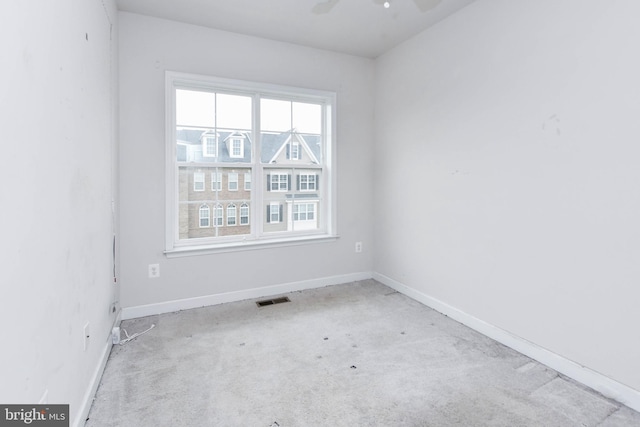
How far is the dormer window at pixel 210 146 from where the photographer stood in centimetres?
324

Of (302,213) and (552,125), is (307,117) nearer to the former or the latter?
(302,213)

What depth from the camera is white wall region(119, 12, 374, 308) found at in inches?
114

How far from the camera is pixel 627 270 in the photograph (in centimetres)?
183

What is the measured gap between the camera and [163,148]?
3004 millimetres

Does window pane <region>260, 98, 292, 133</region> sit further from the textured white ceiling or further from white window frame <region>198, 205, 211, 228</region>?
white window frame <region>198, 205, 211, 228</region>

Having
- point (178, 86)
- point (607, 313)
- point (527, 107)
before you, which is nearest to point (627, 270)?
point (607, 313)

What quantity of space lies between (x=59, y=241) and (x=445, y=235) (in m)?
A: 2.78

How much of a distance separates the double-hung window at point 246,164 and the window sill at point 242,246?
0.01m

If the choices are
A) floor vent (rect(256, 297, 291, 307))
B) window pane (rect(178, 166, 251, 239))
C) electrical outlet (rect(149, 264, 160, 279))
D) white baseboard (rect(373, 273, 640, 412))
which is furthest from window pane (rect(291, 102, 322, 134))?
white baseboard (rect(373, 273, 640, 412))

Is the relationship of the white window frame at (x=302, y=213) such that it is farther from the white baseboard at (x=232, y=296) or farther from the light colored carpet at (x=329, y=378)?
the light colored carpet at (x=329, y=378)

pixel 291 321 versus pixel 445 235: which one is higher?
pixel 445 235

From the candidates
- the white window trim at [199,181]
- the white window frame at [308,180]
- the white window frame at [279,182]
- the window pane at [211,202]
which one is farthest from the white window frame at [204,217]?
the white window frame at [308,180]

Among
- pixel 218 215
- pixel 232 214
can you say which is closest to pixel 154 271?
pixel 218 215

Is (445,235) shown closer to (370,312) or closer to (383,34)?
(370,312)
